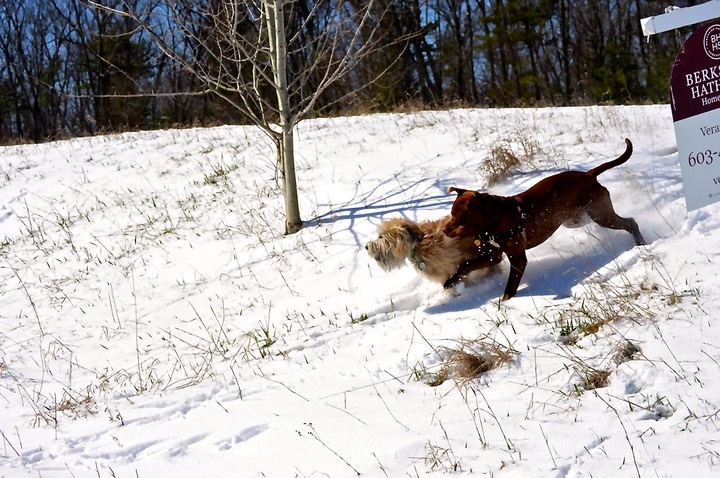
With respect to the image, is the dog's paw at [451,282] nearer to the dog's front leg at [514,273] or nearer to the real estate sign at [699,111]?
the dog's front leg at [514,273]

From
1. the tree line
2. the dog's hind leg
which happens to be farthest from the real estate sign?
the tree line

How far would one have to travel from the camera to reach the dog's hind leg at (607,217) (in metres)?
5.28

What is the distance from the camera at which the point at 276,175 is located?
905 centimetres

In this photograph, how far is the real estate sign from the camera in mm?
4078

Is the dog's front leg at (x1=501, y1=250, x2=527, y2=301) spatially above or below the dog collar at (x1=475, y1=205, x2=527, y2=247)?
below

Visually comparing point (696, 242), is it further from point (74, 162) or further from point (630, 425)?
point (74, 162)

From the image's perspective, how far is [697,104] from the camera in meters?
4.14

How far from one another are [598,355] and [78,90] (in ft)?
133

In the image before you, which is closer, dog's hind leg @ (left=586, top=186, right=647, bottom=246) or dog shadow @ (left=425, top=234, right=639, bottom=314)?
dog shadow @ (left=425, top=234, right=639, bottom=314)

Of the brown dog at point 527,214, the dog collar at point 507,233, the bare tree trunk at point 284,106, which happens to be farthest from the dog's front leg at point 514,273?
the bare tree trunk at point 284,106

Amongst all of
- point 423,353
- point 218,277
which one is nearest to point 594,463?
point 423,353

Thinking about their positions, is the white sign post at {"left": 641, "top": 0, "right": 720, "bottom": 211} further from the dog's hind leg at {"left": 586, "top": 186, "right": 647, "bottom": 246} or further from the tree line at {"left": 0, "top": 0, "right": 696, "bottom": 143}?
the tree line at {"left": 0, "top": 0, "right": 696, "bottom": 143}

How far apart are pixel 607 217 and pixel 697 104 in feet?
4.51

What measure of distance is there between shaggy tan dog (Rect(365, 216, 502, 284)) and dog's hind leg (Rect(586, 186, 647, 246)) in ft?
3.00
